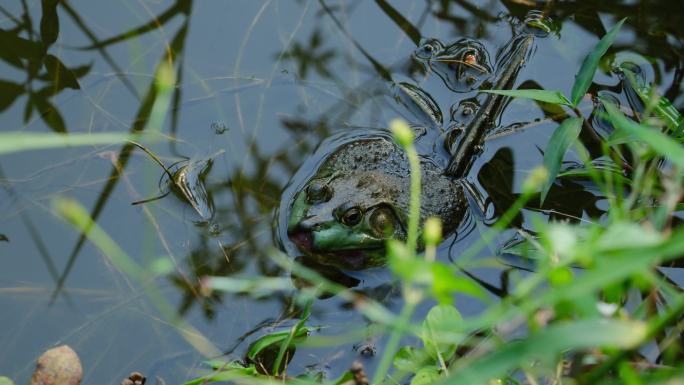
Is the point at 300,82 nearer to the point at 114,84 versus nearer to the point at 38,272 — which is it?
the point at 114,84

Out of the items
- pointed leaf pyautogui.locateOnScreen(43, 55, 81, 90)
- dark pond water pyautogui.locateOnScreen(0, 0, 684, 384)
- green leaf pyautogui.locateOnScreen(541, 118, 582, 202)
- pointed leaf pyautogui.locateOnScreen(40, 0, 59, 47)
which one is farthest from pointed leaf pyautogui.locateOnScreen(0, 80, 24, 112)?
green leaf pyautogui.locateOnScreen(541, 118, 582, 202)

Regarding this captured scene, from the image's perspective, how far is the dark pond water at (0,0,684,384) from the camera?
3.00m

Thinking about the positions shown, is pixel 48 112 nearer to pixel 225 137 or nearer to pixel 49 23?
pixel 49 23

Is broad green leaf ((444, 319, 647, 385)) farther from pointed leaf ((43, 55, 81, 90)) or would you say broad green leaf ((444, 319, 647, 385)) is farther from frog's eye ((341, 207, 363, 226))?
pointed leaf ((43, 55, 81, 90))

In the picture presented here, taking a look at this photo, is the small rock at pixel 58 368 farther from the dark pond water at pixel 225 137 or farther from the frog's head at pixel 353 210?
the frog's head at pixel 353 210

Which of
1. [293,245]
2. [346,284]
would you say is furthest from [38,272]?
[346,284]

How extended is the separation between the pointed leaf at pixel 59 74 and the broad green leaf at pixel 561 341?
289 centimetres

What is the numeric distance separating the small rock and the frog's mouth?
1.01 metres

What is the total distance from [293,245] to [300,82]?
0.97 metres

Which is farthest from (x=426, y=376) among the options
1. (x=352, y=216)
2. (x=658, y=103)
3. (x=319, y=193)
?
(x=658, y=103)

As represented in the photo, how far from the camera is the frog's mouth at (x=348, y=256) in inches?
126

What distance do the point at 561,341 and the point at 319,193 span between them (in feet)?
6.42

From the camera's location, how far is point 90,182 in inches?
133

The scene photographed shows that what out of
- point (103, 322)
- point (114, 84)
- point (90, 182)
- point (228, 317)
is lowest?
point (103, 322)
